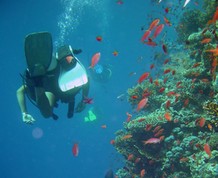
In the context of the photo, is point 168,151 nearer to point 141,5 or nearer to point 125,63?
point 141,5

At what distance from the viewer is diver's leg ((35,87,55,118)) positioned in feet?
18.9

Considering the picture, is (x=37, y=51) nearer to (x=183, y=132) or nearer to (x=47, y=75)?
(x=47, y=75)

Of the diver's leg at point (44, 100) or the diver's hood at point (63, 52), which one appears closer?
the diver's leg at point (44, 100)

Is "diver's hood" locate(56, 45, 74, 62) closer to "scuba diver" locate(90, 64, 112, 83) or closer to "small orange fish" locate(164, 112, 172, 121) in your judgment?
"small orange fish" locate(164, 112, 172, 121)

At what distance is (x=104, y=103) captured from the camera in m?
73.4

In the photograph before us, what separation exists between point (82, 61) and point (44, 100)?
59.4 meters

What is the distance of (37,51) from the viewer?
5.88 m

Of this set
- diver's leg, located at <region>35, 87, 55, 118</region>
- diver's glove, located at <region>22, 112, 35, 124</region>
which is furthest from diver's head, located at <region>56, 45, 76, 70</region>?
diver's glove, located at <region>22, 112, 35, 124</region>

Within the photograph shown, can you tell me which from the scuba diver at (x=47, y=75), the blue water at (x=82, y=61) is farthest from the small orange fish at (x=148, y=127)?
the blue water at (x=82, y=61)

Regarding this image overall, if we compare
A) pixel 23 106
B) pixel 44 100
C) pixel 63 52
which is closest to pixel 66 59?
pixel 63 52

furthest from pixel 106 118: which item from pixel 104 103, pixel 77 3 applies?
pixel 77 3

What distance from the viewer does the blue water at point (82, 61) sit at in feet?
127

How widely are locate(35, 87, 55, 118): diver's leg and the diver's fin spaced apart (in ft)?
1.31

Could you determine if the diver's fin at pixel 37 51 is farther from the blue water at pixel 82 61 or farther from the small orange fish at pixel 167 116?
the blue water at pixel 82 61
